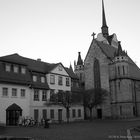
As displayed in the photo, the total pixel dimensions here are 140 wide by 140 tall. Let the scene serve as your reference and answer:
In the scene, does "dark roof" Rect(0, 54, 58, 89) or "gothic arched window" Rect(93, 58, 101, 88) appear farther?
"gothic arched window" Rect(93, 58, 101, 88)

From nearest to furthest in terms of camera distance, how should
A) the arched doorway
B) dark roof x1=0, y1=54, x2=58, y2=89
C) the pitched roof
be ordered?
the arched doorway → dark roof x1=0, y1=54, x2=58, y2=89 → the pitched roof

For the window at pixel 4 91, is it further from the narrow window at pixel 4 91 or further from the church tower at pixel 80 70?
the church tower at pixel 80 70

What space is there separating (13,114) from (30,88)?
5469 millimetres

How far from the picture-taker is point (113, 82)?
55062mm

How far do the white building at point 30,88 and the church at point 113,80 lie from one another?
10623mm

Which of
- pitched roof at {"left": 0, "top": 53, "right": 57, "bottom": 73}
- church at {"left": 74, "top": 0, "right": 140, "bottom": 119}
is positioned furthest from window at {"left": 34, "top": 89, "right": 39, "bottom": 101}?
church at {"left": 74, "top": 0, "right": 140, "bottom": 119}

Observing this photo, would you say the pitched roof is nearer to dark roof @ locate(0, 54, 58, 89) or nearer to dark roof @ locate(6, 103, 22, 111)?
dark roof @ locate(0, 54, 58, 89)

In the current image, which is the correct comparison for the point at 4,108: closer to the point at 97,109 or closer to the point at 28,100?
the point at 28,100

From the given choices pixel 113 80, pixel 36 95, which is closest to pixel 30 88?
pixel 36 95

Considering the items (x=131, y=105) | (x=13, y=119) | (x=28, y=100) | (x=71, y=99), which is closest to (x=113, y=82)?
(x=131, y=105)

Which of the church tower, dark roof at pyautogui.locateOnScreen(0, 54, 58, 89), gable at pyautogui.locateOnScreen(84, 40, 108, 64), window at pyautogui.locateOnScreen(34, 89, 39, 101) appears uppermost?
gable at pyautogui.locateOnScreen(84, 40, 108, 64)

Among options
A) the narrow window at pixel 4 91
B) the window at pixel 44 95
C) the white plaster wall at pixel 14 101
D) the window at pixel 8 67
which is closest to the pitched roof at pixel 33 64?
the window at pixel 8 67

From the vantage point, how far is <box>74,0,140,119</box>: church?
5300 centimetres

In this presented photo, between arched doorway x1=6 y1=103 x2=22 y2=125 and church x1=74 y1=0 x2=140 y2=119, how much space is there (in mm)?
25962
